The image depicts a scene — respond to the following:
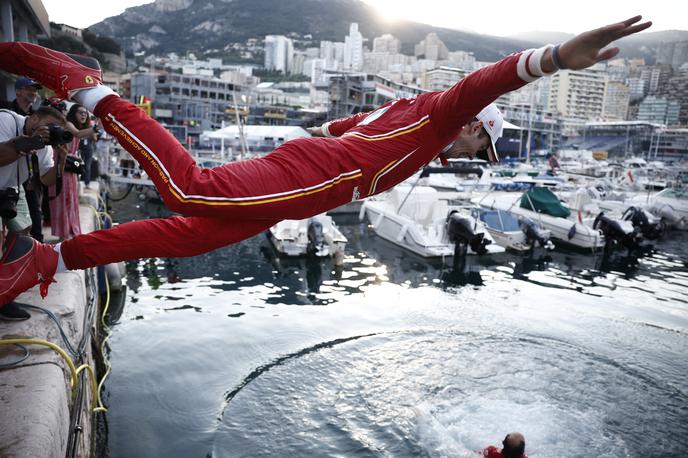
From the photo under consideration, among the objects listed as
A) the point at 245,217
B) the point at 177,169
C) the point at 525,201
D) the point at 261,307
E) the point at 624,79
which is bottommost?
the point at 261,307

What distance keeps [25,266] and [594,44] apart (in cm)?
339

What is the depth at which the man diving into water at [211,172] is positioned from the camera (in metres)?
2.72

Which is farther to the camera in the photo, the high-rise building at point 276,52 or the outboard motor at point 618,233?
the high-rise building at point 276,52

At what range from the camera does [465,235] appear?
14.6 m

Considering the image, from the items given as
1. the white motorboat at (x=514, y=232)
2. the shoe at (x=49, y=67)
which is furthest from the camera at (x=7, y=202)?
the white motorboat at (x=514, y=232)

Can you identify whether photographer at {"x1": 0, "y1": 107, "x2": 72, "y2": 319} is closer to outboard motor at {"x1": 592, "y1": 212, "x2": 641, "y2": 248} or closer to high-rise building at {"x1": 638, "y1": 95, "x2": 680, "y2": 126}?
outboard motor at {"x1": 592, "y1": 212, "x2": 641, "y2": 248}

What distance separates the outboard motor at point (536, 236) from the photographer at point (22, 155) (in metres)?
14.9

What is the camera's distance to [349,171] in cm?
295

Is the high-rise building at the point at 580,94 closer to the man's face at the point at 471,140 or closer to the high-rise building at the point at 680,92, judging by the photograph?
the high-rise building at the point at 680,92

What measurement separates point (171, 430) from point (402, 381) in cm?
302

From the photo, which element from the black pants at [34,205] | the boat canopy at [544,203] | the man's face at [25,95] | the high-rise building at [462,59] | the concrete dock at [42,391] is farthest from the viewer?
the high-rise building at [462,59]

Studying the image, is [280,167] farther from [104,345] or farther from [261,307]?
[261,307]

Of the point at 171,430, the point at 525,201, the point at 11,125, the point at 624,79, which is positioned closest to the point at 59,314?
the point at 11,125

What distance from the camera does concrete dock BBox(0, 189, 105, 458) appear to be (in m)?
2.43
